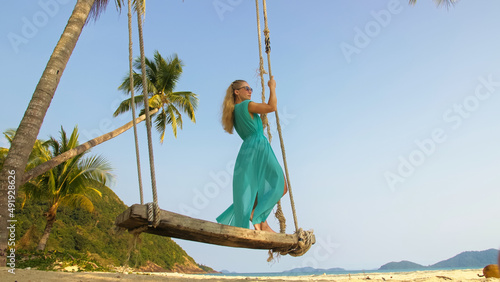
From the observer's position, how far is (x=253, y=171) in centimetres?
391

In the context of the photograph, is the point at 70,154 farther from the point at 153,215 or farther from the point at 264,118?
the point at 153,215

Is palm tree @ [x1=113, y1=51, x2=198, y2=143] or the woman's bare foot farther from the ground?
palm tree @ [x1=113, y1=51, x2=198, y2=143]

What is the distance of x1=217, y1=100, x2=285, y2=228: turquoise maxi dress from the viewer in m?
3.79

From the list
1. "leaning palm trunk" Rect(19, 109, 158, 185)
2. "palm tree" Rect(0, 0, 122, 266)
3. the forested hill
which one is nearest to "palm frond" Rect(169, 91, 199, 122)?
"leaning palm trunk" Rect(19, 109, 158, 185)

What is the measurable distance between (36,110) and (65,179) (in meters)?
8.27

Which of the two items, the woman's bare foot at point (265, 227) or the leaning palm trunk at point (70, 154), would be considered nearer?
the woman's bare foot at point (265, 227)

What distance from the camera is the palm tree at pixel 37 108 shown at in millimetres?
4664

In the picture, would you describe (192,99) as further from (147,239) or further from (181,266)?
(181,266)

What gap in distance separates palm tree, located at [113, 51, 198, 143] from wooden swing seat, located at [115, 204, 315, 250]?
40.3ft

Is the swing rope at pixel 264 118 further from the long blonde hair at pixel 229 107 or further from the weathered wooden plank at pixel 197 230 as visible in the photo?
the weathered wooden plank at pixel 197 230

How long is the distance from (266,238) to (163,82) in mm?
13078

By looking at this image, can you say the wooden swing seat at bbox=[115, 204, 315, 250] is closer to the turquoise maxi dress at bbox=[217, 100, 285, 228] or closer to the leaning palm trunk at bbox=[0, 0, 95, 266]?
the turquoise maxi dress at bbox=[217, 100, 285, 228]

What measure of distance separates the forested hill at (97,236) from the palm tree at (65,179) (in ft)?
18.9

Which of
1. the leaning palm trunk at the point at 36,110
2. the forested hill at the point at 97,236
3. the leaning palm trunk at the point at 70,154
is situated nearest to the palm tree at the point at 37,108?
the leaning palm trunk at the point at 36,110
